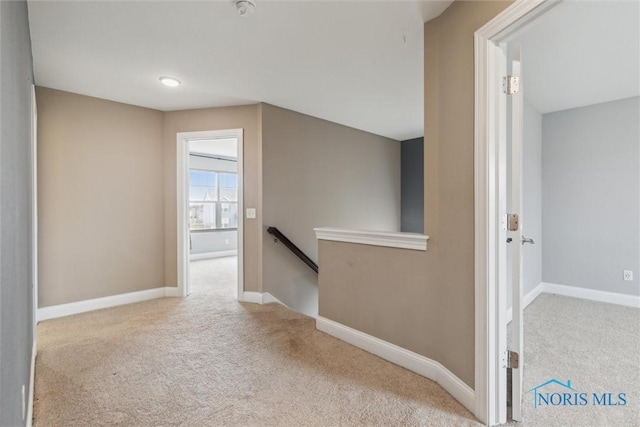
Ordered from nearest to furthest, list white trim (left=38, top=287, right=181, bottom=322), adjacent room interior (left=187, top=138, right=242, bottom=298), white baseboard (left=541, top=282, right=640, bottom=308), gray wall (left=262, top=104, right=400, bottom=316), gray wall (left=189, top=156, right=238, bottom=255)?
white trim (left=38, top=287, right=181, bottom=322) < white baseboard (left=541, top=282, right=640, bottom=308) < gray wall (left=262, top=104, right=400, bottom=316) < adjacent room interior (left=187, top=138, right=242, bottom=298) < gray wall (left=189, top=156, right=238, bottom=255)

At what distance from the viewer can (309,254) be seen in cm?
398

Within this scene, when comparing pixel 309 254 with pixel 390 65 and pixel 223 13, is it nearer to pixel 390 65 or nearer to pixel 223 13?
pixel 390 65

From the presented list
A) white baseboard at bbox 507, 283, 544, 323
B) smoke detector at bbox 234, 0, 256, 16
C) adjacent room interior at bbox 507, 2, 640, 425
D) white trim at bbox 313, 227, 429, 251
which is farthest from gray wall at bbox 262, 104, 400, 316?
white baseboard at bbox 507, 283, 544, 323

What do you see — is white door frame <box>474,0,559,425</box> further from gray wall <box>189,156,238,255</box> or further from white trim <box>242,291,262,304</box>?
gray wall <box>189,156,238,255</box>

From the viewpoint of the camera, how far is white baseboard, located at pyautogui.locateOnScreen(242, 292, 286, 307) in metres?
3.48

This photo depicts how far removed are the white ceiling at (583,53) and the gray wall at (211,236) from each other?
19.3ft

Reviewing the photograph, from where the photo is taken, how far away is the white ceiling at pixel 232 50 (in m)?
1.82

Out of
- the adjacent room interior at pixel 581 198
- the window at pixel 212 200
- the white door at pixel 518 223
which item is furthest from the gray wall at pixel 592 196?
the window at pixel 212 200

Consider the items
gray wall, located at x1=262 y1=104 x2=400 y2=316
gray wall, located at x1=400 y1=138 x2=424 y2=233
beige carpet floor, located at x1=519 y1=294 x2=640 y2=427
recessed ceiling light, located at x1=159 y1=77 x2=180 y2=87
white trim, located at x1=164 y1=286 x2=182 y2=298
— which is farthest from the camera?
gray wall, located at x1=400 y1=138 x2=424 y2=233

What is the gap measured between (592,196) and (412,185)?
2524mm

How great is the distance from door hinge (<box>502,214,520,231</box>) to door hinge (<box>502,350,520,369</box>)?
0.65 m

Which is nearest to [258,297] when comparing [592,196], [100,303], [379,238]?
[100,303]

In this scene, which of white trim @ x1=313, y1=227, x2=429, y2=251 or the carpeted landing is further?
white trim @ x1=313, y1=227, x2=429, y2=251

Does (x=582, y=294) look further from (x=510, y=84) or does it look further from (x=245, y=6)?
(x=245, y=6)
